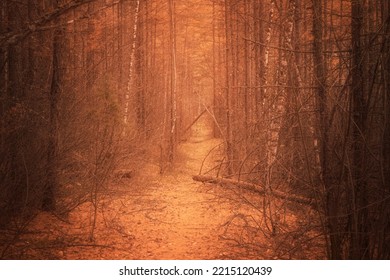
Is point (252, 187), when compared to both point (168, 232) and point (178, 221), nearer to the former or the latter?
point (178, 221)

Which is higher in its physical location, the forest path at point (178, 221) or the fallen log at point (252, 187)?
the fallen log at point (252, 187)

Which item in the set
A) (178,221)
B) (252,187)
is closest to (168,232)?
(178,221)

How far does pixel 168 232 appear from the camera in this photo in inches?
210

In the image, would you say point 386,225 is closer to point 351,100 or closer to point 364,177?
point 364,177

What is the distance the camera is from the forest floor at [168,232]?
14.6 ft

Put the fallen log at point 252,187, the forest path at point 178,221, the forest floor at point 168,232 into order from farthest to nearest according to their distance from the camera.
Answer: the fallen log at point 252,187 → the forest path at point 178,221 → the forest floor at point 168,232

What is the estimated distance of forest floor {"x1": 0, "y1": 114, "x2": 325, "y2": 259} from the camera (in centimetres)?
444

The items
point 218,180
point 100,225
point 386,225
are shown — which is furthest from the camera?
point 218,180

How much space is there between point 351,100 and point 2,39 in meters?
4.01

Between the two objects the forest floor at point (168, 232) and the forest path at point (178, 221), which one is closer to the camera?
the forest floor at point (168, 232)

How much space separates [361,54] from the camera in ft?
9.89

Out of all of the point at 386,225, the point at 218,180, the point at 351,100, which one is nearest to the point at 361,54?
the point at 351,100

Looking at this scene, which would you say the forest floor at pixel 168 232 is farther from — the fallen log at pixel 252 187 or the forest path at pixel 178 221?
the fallen log at pixel 252 187

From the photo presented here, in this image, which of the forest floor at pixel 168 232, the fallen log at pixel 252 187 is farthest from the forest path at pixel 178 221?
the fallen log at pixel 252 187
